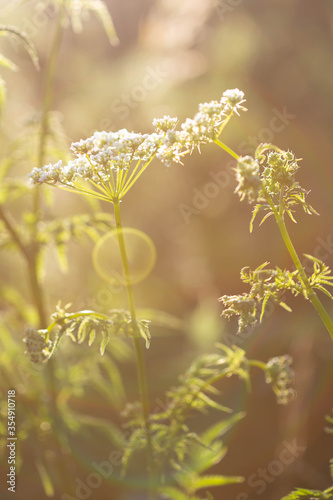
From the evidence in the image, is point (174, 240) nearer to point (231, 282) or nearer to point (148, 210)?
point (148, 210)

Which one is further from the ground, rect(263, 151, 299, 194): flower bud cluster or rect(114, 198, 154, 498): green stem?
rect(263, 151, 299, 194): flower bud cluster

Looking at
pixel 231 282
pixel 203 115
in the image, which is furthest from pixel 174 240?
pixel 203 115

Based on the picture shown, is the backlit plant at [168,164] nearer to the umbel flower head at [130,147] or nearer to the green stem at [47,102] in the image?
the umbel flower head at [130,147]

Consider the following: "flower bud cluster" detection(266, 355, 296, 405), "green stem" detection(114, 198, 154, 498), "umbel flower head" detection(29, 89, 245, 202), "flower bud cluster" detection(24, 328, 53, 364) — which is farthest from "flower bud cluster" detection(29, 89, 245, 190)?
"flower bud cluster" detection(266, 355, 296, 405)

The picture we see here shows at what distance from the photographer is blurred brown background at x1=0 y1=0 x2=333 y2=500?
23.6ft

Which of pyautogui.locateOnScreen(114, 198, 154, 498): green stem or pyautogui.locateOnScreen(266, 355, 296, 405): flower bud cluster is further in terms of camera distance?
pyautogui.locateOnScreen(266, 355, 296, 405): flower bud cluster

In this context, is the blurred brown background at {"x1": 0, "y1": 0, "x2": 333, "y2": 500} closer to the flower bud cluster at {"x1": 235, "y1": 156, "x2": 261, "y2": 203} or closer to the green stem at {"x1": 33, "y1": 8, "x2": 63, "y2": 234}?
the green stem at {"x1": 33, "y1": 8, "x2": 63, "y2": 234}

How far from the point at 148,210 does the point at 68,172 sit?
7.42 m

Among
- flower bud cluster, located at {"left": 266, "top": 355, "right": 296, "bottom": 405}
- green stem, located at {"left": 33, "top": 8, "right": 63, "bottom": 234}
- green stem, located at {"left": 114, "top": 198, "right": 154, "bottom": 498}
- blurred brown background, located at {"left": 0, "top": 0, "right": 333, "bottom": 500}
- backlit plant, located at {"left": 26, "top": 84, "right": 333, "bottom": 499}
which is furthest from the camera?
blurred brown background, located at {"left": 0, "top": 0, "right": 333, "bottom": 500}

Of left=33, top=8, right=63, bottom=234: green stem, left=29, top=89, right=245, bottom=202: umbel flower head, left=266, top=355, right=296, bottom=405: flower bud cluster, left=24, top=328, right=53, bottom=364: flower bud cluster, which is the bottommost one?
left=266, top=355, right=296, bottom=405: flower bud cluster

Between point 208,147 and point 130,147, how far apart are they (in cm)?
643

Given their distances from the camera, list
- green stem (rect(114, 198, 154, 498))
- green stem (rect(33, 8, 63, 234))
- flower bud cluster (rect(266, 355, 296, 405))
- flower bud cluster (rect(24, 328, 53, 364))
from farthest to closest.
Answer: green stem (rect(33, 8, 63, 234)) < flower bud cluster (rect(266, 355, 296, 405)) < green stem (rect(114, 198, 154, 498)) < flower bud cluster (rect(24, 328, 53, 364))

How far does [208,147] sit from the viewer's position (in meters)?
8.14

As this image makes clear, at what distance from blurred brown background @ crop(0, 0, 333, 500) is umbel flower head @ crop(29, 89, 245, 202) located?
14.7 ft
